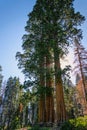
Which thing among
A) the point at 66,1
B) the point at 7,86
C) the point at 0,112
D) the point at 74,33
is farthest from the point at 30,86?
the point at 7,86

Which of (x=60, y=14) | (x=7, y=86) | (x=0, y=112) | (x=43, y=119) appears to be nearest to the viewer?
(x=43, y=119)

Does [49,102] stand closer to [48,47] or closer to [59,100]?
[59,100]

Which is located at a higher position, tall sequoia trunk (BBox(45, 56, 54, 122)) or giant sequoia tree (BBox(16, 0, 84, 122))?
giant sequoia tree (BBox(16, 0, 84, 122))

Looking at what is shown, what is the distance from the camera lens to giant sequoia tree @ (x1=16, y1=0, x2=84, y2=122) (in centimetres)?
1435

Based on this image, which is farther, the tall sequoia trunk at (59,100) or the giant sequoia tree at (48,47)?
the giant sequoia tree at (48,47)

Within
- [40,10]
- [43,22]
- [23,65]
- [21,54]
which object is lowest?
[23,65]

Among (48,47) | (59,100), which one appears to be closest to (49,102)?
(59,100)

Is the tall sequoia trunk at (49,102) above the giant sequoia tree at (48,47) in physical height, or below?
below

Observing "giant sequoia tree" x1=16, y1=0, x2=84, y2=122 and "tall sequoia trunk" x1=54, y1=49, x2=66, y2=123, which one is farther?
"giant sequoia tree" x1=16, y1=0, x2=84, y2=122

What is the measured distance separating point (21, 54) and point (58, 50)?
505 centimetres

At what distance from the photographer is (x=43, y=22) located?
17.4 m

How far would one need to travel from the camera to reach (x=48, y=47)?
15.7 meters

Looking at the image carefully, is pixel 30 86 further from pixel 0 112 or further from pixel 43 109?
pixel 0 112

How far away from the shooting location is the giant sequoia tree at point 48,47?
47.1 ft
